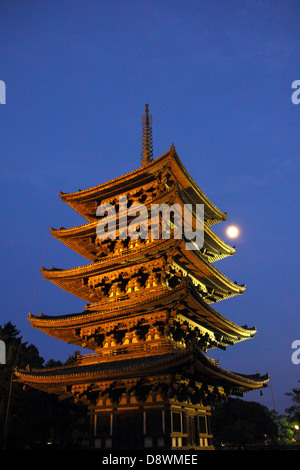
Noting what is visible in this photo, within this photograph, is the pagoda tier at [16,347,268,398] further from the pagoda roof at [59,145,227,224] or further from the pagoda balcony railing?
the pagoda roof at [59,145,227,224]

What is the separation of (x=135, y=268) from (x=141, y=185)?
249 inches

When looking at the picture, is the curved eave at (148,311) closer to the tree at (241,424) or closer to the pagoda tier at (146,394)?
the pagoda tier at (146,394)

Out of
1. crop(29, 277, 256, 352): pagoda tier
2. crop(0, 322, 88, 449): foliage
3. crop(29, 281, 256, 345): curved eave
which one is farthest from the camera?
crop(0, 322, 88, 449): foliage

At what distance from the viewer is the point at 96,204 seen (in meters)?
28.6

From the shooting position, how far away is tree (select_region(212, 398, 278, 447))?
48500 millimetres

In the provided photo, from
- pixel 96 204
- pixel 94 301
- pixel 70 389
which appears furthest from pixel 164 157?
pixel 70 389

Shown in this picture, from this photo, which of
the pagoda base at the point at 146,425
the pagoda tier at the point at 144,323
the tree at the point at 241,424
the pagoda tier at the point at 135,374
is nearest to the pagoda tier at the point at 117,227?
the pagoda tier at the point at 144,323

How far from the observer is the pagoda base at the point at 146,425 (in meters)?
18.2

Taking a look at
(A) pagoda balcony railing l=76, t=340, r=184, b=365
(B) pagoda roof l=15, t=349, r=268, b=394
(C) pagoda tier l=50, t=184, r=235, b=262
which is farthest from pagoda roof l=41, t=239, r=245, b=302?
(B) pagoda roof l=15, t=349, r=268, b=394

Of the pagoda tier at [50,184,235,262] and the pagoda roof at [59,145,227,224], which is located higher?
the pagoda roof at [59,145,227,224]

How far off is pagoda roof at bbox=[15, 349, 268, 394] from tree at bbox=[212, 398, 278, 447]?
2935cm
